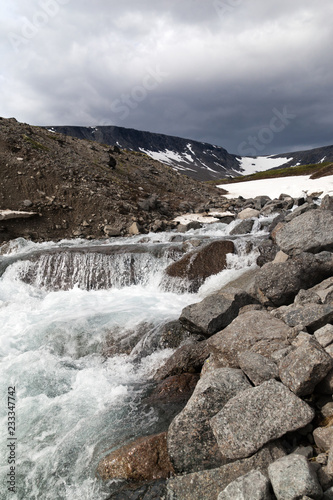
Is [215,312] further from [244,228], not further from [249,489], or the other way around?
[244,228]

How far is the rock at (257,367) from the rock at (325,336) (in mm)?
1009

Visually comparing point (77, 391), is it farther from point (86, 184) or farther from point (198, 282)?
point (86, 184)

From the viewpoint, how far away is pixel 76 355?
10.3 meters

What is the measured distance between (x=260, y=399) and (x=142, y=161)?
185 feet

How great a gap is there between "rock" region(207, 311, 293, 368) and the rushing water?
2.16 m

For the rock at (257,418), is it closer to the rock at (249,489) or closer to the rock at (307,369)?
the rock at (307,369)

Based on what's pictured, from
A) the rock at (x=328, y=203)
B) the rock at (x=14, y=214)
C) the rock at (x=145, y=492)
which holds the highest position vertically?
the rock at (x=328, y=203)

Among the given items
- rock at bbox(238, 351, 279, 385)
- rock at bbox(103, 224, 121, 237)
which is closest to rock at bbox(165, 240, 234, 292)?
rock at bbox(238, 351, 279, 385)

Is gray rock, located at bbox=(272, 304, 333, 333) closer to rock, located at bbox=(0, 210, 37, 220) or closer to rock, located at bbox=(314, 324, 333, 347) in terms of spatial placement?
rock, located at bbox=(314, 324, 333, 347)

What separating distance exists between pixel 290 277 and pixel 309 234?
337 cm

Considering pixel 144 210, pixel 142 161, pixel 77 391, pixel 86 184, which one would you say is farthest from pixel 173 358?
pixel 142 161

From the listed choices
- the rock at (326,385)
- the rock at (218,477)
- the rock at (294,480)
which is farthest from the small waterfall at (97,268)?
the rock at (294,480)

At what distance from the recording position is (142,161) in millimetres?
58000

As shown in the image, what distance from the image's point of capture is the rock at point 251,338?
6.84 meters
